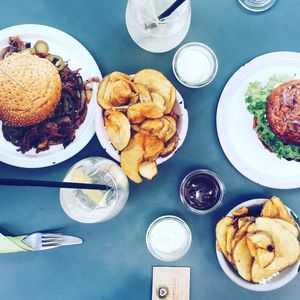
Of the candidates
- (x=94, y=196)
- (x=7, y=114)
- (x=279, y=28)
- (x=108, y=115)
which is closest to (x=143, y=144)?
(x=108, y=115)

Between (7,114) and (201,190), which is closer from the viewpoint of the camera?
(7,114)

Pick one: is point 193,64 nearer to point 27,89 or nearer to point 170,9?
point 170,9

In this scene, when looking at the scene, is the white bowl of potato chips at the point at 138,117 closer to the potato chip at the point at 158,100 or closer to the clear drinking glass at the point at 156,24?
the potato chip at the point at 158,100

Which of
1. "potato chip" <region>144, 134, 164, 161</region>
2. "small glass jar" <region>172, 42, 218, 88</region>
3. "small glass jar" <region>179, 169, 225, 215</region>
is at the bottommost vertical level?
"small glass jar" <region>179, 169, 225, 215</region>

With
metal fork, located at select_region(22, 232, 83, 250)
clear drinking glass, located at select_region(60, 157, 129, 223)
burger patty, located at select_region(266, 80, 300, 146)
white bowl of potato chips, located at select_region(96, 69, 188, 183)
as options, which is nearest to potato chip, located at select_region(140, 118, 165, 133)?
white bowl of potato chips, located at select_region(96, 69, 188, 183)

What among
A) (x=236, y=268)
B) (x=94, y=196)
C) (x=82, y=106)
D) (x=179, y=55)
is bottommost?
(x=236, y=268)

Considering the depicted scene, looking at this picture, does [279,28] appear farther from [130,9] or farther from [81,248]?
[81,248]

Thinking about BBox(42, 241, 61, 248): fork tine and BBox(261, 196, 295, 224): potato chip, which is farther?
BBox(42, 241, 61, 248): fork tine

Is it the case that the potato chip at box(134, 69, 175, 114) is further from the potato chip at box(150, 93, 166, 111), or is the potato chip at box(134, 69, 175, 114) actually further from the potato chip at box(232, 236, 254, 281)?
the potato chip at box(232, 236, 254, 281)
